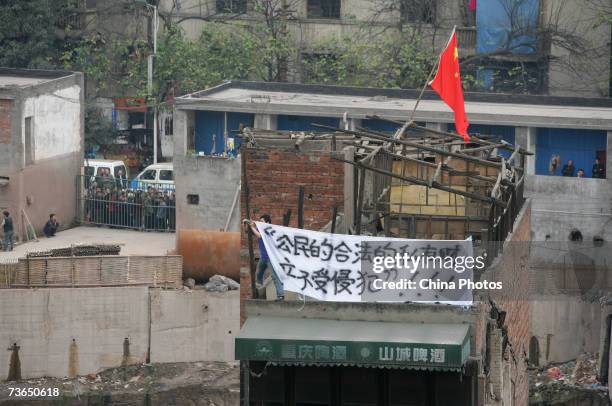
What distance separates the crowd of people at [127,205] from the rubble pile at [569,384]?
461 inches

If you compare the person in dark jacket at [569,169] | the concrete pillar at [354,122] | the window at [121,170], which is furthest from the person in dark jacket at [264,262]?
the window at [121,170]

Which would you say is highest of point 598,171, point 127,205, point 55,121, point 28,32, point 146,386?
point 28,32

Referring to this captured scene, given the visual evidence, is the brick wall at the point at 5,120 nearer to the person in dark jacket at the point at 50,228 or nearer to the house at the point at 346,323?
the person in dark jacket at the point at 50,228

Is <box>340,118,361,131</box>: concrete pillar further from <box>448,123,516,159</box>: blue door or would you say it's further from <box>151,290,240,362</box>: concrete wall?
<box>151,290,240,362</box>: concrete wall

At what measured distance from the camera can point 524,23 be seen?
4769 cm

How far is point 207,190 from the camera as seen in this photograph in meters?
36.3

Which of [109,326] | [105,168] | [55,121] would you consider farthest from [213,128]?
[109,326]

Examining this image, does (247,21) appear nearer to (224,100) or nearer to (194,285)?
(224,100)

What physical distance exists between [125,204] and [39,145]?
110 inches

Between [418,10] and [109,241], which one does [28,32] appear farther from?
[109,241]

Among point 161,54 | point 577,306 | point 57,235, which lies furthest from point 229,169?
point 161,54

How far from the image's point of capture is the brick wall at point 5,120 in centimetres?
3744

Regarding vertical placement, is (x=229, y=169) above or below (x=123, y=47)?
below

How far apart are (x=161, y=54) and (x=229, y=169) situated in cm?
1194
